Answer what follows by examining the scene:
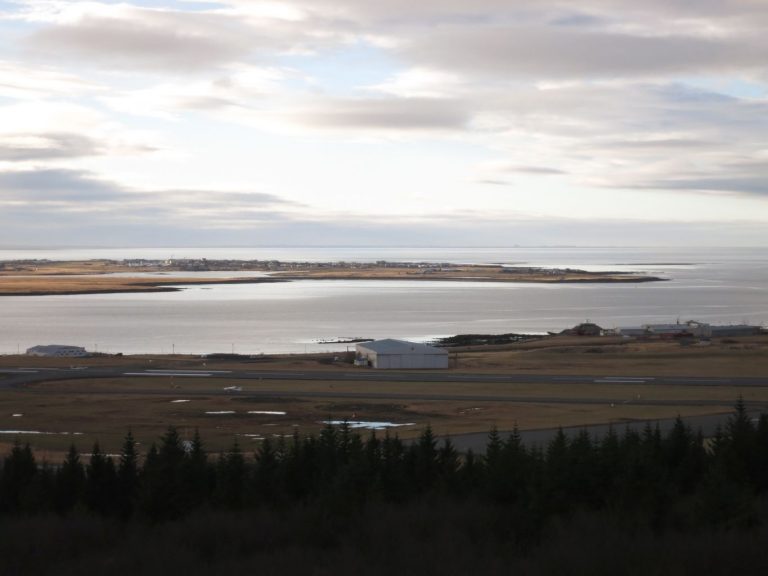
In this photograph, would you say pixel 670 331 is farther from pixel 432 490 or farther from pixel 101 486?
pixel 101 486

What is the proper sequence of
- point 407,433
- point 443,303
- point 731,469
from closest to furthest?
Result: point 731,469, point 407,433, point 443,303

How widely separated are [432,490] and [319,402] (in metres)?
21.0

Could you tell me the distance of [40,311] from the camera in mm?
109562

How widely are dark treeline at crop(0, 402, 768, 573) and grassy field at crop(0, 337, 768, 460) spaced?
10.0 meters

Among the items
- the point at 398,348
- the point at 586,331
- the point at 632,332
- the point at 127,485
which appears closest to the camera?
the point at 127,485

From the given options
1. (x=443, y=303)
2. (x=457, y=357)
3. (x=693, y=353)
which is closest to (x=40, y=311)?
(x=443, y=303)

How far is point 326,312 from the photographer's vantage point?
106 meters

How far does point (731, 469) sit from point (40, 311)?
340 feet

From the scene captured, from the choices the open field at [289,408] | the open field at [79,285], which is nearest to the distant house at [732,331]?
the open field at [289,408]

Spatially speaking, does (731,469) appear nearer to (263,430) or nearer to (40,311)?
(263,430)

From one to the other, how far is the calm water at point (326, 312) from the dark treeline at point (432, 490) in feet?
171

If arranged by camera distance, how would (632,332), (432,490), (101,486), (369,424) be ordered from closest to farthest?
(432,490) → (101,486) → (369,424) → (632,332)

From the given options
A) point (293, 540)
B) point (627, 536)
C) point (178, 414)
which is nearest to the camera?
point (627, 536)

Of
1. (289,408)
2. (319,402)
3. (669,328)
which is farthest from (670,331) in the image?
(289,408)
